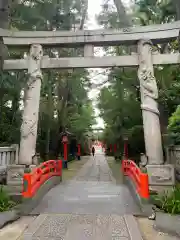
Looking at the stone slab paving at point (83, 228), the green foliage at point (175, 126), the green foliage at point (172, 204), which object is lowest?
the stone slab paving at point (83, 228)

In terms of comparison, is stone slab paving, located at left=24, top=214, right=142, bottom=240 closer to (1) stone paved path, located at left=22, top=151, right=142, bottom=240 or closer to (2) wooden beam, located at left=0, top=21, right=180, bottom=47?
(1) stone paved path, located at left=22, top=151, right=142, bottom=240

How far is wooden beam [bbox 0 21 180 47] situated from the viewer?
30.3 feet

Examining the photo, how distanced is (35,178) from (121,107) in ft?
38.9

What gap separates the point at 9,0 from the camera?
955cm

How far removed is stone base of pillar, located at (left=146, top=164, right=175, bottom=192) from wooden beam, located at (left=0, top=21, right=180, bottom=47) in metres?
5.26

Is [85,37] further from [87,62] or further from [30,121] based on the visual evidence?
[30,121]

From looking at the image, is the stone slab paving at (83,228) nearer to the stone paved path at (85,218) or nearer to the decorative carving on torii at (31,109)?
the stone paved path at (85,218)

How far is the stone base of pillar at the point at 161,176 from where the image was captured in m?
7.85

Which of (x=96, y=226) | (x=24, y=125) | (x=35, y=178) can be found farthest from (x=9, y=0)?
(x=96, y=226)

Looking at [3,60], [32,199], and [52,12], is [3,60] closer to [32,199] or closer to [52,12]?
[32,199]

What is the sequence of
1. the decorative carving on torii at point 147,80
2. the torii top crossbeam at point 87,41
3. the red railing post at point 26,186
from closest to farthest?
the red railing post at point 26,186
the decorative carving on torii at point 147,80
the torii top crossbeam at point 87,41

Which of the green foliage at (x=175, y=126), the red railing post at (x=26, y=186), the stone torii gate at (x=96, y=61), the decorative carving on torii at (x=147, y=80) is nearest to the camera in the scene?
the red railing post at (x=26, y=186)

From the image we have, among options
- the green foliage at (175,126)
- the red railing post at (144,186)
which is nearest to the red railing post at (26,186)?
the red railing post at (144,186)

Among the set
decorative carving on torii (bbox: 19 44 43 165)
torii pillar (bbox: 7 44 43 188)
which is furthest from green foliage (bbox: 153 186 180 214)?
decorative carving on torii (bbox: 19 44 43 165)
